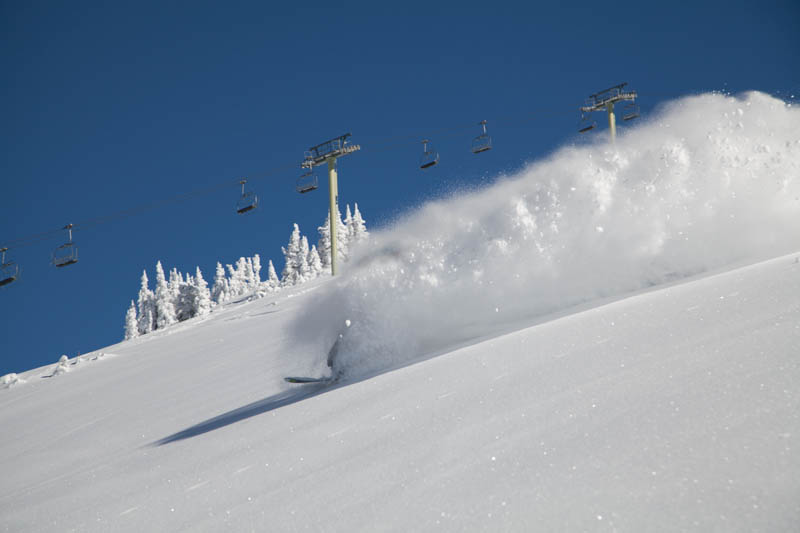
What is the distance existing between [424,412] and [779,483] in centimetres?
184

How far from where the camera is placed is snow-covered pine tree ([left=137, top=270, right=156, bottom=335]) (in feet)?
233

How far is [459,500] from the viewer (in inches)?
71.5

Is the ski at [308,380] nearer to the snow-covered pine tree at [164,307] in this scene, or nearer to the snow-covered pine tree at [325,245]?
the snow-covered pine tree at [325,245]

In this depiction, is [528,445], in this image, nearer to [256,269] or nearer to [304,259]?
[304,259]

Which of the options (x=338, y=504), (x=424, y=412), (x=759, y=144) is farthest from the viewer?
(x=759, y=144)

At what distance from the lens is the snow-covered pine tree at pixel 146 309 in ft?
233

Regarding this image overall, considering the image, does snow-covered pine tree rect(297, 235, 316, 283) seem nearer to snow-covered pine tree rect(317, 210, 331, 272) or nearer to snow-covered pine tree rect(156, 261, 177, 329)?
snow-covered pine tree rect(317, 210, 331, 272)

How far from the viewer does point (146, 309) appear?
75938 millimetres

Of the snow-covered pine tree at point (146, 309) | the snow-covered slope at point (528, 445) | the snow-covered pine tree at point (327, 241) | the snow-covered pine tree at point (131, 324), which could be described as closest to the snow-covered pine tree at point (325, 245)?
the snow-covered pine tree at point (327, 241)

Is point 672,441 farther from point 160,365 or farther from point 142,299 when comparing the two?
point 142,299

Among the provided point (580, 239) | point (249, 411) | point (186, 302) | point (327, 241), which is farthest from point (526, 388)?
point (186, 302)

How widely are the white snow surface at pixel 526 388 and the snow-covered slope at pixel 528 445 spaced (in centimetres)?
1

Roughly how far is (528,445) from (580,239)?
466 cm

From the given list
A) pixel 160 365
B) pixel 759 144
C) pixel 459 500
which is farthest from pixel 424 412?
pixel 160 365
